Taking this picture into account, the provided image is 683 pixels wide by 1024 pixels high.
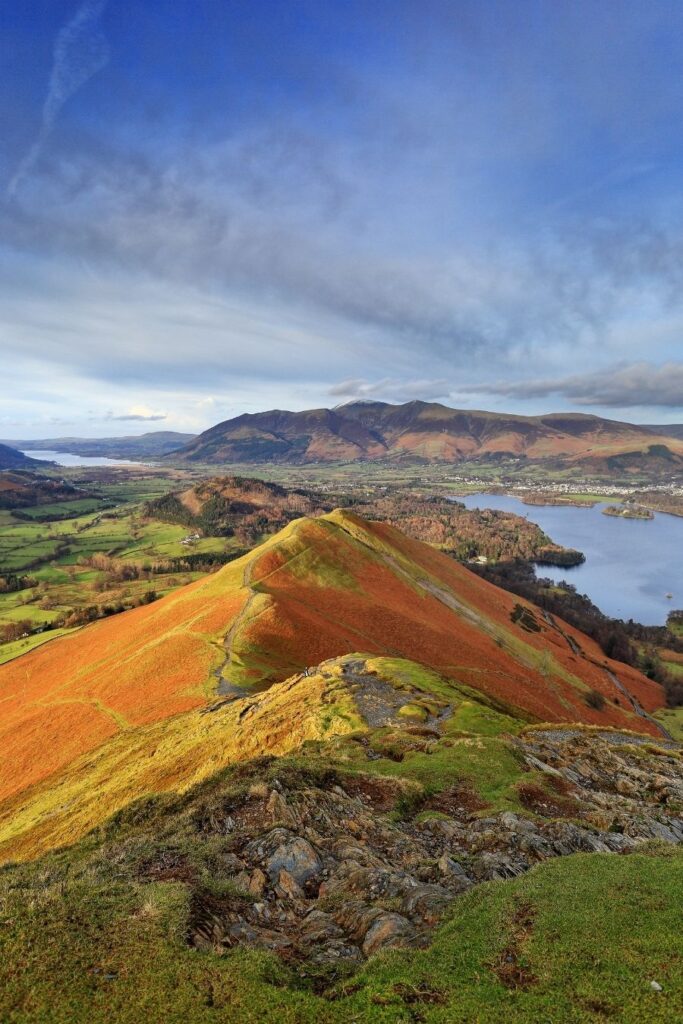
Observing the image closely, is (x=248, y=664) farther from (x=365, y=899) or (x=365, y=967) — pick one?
(x=365, y=967)

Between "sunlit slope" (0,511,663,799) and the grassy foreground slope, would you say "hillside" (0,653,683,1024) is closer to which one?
the grassy foreground slope

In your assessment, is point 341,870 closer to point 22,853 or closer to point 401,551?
point 22,853

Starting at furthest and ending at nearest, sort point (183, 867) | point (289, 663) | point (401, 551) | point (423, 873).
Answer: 1. point (401, 551)
2. point (289, 663)
3. point (423, 873)
4. point (183, 867)

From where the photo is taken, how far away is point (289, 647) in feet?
253

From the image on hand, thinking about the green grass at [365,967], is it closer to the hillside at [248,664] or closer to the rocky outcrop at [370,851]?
the rocky outcrop at [370,851]

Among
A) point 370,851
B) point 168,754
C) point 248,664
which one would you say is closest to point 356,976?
point 370,851

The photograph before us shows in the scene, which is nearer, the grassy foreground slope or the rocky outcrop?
the grassy foreground slope

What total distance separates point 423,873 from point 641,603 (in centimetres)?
21561

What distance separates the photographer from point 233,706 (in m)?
53.1

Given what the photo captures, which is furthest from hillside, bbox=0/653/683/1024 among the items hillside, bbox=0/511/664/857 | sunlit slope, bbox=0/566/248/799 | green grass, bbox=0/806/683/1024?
sunlit slope, bbox=0/566/248/799

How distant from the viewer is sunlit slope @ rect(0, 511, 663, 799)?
65375mm

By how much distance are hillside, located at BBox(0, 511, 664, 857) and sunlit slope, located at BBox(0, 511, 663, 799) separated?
0.35m

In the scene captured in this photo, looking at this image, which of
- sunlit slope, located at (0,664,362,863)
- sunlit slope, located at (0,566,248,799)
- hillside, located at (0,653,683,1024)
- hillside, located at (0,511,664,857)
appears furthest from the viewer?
sunlit slope, located at (0,566,248,799)

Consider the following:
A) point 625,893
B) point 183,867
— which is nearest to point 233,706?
point 183,867
